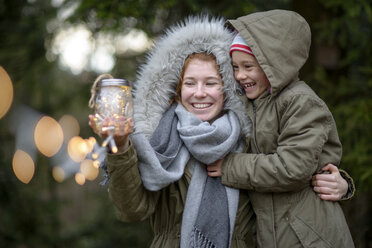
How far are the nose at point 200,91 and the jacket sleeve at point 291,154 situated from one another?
49 centimetres

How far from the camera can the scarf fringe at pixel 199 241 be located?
8.43 ft

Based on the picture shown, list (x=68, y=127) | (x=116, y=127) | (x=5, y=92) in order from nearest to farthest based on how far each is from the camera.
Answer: (x=116, y=127), (x=5, y=92), (x=68, y=127)

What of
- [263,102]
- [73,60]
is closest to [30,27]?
[73,60]

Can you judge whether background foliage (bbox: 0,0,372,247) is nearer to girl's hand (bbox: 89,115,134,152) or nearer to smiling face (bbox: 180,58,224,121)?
smiling face (bbox: 180,58,224,121)

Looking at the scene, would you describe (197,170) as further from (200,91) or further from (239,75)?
(239,75)

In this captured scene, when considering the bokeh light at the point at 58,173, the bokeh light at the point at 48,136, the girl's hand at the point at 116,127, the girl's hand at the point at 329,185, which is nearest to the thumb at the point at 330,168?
the girl's hand at the point at 329,185

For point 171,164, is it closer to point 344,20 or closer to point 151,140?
point 151,140

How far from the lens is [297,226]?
2502 mm

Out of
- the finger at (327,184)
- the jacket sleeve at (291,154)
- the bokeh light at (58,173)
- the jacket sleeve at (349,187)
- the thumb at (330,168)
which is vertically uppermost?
the jacket sleeve at (291,154)

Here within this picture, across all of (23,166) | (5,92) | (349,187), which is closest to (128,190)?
(349,187)

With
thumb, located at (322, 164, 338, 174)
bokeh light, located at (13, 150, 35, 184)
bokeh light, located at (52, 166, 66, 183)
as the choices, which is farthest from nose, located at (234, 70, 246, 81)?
bokeh light, located at (52, 166, 66, 183)

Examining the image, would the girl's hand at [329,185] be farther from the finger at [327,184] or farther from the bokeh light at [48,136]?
the bokeh light at [48,136]

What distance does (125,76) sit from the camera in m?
5.70

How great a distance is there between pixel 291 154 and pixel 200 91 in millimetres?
745
